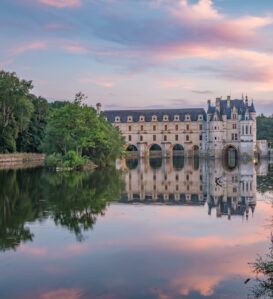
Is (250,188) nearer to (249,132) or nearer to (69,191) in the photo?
(69,191)

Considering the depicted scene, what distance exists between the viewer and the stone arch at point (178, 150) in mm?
102688

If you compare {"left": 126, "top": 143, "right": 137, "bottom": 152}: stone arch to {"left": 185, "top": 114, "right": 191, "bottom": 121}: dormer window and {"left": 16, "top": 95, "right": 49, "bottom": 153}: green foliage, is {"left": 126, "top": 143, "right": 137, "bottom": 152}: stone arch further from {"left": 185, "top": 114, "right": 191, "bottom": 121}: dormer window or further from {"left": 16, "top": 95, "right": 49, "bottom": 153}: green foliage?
{"left": 16, "top": 95, "right": 49, "bottom": 153}: green foliage

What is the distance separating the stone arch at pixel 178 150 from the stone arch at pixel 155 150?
10.8ft

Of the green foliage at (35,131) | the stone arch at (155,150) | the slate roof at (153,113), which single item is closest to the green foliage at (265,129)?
the slate roof at (153,113)

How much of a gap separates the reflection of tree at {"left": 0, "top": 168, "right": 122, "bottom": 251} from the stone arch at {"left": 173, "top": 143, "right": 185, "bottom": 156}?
234 feet

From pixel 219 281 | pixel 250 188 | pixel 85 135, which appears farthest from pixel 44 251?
pixel 85 135

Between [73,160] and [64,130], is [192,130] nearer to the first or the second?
[64,130]

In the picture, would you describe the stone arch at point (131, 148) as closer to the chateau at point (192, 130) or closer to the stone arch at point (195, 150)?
the chateau at point (192, 130)

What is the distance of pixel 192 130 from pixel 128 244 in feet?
285

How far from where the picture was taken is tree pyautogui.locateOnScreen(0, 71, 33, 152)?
61.3 m

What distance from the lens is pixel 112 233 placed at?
50.8ft

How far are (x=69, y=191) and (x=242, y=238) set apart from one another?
13503mm

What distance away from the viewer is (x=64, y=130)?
49656 millimetres

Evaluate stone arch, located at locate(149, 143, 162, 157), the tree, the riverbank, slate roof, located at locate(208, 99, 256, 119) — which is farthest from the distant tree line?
stone arch, located at locate(149, 143, 162, 157)
